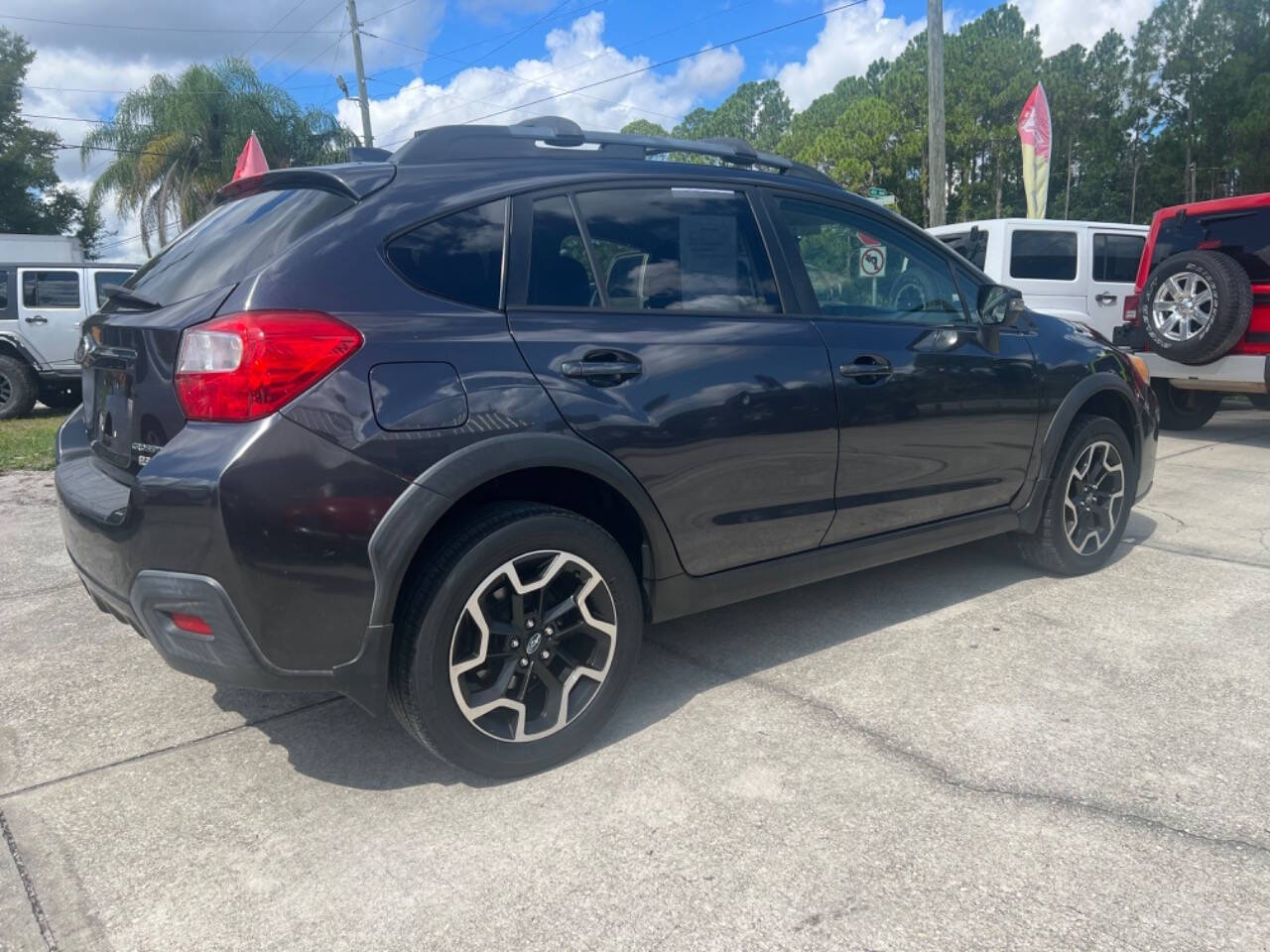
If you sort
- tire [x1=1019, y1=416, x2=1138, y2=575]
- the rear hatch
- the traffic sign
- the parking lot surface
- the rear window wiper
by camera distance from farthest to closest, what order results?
tire [x1=1019, y1=416, x2=1138, y2=575] → the traffic sign → the rear window wiper → the rear hatch → the parking lot surface

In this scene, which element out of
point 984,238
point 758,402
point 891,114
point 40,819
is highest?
point 891,114

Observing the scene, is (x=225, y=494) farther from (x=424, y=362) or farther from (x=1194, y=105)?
(x=1194, y=105)

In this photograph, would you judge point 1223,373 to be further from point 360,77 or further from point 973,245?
point 360,77

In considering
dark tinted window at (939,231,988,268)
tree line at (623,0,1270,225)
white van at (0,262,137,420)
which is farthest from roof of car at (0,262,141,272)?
tree line at (623,0,1270,225)

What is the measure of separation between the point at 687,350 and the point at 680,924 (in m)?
1.59

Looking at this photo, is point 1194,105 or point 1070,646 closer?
point 1070,646

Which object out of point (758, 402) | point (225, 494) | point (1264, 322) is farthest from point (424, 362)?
point (1264, 322)

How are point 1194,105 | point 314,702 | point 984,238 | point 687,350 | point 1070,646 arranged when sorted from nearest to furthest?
point 687,350 < point 314,702 < point 1070,646 < point 984,238 < point 1194,105

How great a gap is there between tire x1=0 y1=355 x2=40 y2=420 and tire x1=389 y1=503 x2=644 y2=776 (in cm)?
1178

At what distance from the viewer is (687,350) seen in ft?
9.57

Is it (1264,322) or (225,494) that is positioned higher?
(1264,322)

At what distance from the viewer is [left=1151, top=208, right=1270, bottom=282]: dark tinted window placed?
7.57 m

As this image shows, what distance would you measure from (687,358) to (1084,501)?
243 centimetres

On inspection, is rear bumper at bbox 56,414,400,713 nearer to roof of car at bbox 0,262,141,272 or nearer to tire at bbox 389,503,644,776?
tire at bbox 389,503,644,776
